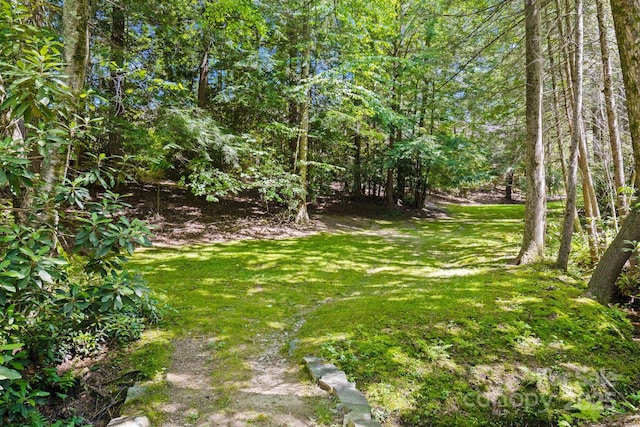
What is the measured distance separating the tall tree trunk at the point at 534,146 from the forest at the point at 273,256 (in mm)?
33

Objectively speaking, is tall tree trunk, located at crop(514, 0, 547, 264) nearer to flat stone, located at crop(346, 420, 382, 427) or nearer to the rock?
the rock

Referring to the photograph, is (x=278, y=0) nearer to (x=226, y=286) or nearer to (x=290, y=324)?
(x=226, y=286)

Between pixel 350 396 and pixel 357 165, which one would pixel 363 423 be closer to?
pixel 350 396

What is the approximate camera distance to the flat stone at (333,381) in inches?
116

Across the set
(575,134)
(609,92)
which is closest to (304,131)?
(575,134)

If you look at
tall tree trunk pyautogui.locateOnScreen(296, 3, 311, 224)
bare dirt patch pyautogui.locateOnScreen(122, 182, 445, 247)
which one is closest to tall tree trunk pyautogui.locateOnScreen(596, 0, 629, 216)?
tall tree trunk pyautogui.locateOnScreen(296, 3, 311, 224)

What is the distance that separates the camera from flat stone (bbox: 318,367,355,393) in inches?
116

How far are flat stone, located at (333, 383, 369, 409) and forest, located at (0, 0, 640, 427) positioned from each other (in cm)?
3

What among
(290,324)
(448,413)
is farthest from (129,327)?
(448,413)

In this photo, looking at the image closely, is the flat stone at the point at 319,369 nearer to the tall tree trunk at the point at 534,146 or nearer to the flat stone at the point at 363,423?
the flat stone at the point at 363,423

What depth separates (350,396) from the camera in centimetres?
283

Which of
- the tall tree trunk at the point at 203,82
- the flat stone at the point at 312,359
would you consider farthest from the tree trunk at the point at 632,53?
the tall tree trunk at the point at 203,82

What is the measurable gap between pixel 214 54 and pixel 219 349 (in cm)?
918

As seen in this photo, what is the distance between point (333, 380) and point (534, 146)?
18.2 feet
